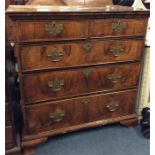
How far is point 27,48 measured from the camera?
4.19ft

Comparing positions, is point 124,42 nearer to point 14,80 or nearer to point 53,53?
point 53,53

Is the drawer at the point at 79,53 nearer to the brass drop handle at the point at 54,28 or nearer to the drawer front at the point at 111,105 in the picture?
the brass drop handle at the point at 54,28

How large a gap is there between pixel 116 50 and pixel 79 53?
0.87 feet

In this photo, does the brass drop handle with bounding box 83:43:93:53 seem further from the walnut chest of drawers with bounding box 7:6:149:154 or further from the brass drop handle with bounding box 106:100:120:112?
the brass drop handle with bounding box 106:100:120:112

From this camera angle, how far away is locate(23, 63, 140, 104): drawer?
138 centimetres

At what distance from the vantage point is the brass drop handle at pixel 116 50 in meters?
1.48

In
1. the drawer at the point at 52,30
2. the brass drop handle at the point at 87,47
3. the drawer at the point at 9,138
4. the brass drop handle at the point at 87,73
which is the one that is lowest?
the drawer at the point at 9,138

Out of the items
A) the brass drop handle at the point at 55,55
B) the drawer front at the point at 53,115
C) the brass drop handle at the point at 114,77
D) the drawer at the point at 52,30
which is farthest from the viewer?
the brass drop handle at the point at 114,77

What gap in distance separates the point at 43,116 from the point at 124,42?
729mm

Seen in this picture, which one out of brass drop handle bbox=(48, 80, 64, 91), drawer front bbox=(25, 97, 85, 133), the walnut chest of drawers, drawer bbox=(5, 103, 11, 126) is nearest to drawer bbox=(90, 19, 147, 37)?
the walnut chest of drawers

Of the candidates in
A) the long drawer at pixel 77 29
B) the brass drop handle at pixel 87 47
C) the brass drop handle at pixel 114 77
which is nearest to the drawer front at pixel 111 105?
the brass drop handle at pixel 114 77

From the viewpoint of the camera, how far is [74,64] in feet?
4.67

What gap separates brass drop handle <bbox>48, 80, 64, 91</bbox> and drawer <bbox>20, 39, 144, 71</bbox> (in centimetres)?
10

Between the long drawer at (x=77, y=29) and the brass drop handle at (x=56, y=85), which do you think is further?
the brass drop handle at (x=56, y=85)
